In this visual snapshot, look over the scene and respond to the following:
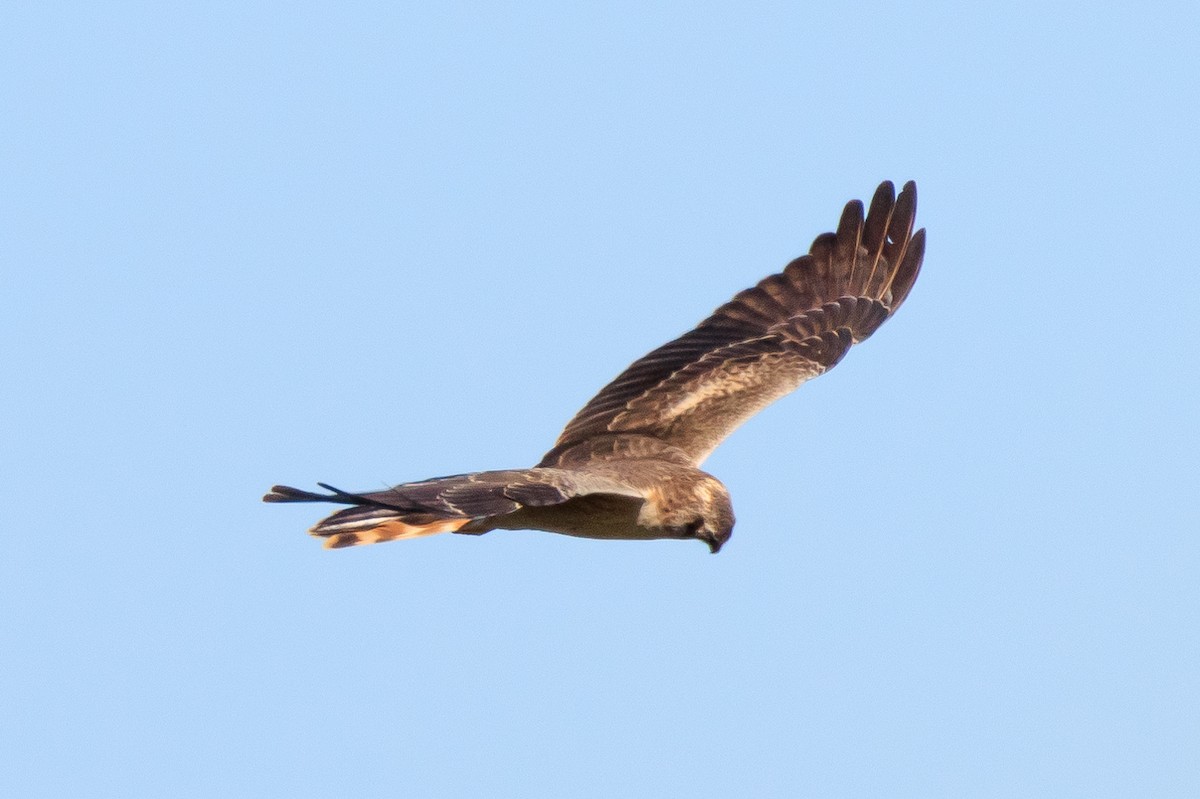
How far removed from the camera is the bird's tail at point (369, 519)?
9047mm

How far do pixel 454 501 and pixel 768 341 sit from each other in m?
5.07

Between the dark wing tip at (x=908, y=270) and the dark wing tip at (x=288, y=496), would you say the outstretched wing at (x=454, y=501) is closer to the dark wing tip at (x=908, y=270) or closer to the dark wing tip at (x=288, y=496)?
the dark wing tip at (x=288, y=496)

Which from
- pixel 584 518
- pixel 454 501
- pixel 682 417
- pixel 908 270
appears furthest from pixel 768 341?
pixel 454 501

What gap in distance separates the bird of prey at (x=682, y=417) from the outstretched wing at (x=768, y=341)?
0.04 ft

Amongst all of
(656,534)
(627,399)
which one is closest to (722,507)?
(656,534)

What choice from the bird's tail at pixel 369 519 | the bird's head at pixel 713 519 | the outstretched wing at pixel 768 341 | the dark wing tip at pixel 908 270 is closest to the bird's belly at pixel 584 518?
the bird's head at pixel 713 519

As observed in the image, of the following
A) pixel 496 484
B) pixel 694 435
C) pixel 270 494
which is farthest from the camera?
pixel 694 435

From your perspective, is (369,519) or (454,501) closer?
(369,519)

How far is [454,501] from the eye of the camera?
32.4ft

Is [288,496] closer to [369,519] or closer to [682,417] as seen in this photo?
[369,519]

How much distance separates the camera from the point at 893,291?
15109 millimetres

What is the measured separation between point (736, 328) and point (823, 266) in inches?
42.2

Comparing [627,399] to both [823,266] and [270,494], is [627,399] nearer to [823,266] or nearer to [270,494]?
[823,266]

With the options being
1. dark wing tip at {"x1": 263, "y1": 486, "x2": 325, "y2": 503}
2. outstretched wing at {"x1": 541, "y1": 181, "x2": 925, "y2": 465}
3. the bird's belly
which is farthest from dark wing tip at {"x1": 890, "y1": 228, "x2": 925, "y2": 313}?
dark wing tip at {"x1": 263, "y1": 486, "x2": 325, "y2": 503}
